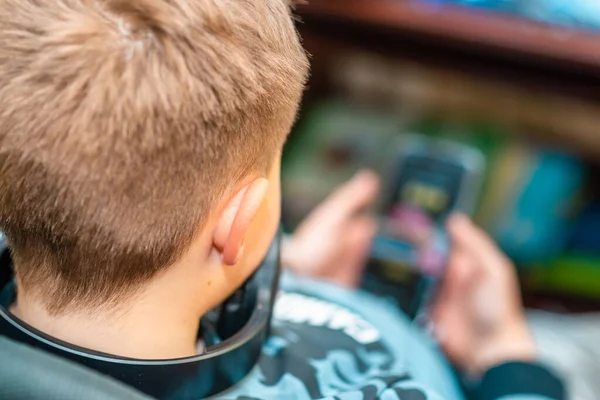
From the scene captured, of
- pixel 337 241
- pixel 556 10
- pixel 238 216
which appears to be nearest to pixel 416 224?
pixel 337 241

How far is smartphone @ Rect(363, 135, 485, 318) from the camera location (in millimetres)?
947

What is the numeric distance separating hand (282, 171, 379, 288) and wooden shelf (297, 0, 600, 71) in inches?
12.1

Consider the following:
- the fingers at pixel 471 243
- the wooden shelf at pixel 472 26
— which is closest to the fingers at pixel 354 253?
the fingers at pixel 471 243

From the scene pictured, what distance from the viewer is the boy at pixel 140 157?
38cm

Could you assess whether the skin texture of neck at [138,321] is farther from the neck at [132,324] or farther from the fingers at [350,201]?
the fingers at [350,201]

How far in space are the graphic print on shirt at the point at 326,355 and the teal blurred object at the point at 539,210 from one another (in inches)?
29.3

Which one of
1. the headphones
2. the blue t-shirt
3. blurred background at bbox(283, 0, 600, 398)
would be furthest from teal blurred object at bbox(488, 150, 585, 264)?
the headphones

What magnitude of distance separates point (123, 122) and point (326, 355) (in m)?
0.30

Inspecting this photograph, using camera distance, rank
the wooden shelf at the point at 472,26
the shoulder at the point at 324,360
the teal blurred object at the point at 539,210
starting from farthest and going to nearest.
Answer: the teal blurred object at the point at 539,210 → the wooden shelf at the point at 472,26 → the shoulder at the point at 324,360

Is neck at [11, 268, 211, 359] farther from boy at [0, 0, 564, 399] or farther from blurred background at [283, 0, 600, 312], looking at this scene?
blurred background at [283, 0, 600, 312]

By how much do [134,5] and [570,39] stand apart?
959mm

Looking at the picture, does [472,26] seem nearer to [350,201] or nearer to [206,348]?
[350,201]

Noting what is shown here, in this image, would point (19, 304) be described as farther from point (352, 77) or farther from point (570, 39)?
point (352, 77)

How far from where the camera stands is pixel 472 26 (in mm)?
1186
